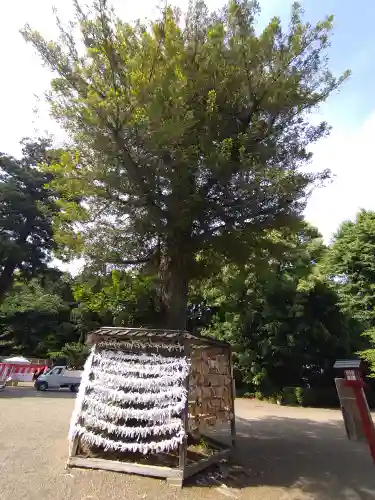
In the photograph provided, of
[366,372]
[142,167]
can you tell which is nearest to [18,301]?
[366,372]

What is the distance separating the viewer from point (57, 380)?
21.1 metres

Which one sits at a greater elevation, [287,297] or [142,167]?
[287,297]

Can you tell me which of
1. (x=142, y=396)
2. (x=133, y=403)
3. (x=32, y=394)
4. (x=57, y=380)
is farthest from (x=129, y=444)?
(x=57, y=380)

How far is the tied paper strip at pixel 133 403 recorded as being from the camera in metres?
6.19

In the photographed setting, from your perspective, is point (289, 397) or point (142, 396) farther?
point (289, 397)

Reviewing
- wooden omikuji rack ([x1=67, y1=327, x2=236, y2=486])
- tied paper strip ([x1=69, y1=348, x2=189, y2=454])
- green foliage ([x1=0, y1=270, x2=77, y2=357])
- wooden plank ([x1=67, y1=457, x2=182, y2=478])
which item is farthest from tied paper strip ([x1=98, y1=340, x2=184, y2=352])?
green foliage ([x1=0, y1=270, x2=77, y2=357])

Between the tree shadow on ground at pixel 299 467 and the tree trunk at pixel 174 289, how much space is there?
269 cm

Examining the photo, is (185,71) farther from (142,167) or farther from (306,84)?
(306,84)

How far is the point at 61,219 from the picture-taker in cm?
877

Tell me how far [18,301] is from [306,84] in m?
31.6

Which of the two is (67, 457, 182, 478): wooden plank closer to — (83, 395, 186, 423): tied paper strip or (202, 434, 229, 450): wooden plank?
(83, 395, 186, 423): tied paper strip

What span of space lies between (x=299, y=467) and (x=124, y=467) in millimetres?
3113

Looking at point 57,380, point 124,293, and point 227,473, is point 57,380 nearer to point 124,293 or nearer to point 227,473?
point 124,293

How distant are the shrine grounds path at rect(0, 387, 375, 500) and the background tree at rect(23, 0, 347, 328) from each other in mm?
2853
